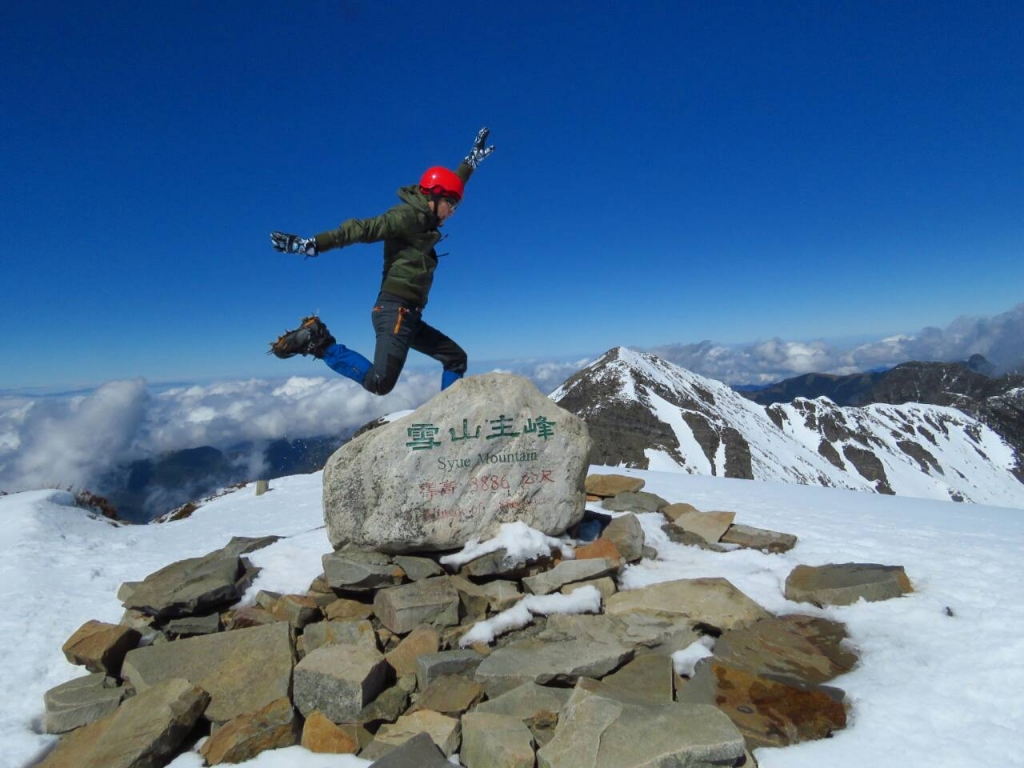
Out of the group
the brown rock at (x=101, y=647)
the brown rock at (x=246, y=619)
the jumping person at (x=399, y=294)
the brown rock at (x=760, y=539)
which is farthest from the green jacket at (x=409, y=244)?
the brown rock at (x=760, y=539)

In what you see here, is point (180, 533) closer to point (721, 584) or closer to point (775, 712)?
point (721, 584)

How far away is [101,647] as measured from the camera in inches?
278

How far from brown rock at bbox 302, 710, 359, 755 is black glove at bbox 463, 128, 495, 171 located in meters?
8.24

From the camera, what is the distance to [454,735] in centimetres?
510

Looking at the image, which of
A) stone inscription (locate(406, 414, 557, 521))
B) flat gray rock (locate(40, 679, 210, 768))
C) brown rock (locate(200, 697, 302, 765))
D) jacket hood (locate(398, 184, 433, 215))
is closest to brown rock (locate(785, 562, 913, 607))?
stone inscription (locate(406, 414, 557, 521))

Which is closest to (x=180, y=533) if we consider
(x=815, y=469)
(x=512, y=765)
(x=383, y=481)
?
(x=383, y=481)

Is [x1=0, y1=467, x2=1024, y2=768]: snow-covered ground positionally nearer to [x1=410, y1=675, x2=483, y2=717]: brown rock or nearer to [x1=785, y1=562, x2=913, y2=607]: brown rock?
[x1=785, y1=562, x2=913, y2=607]: brown rock

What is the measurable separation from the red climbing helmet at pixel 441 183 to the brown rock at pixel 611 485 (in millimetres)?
7464

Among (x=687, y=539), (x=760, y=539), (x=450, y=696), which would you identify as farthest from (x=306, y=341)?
(x=760, y=539)

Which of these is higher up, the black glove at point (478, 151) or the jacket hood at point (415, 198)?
the black glove at point (478, 151)

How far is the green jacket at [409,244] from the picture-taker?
333 inches

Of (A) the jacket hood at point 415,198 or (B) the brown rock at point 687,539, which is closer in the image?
(A) the jacket hood at point 415,198

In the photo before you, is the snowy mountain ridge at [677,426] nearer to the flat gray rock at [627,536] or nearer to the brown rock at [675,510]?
the brown rock at [675,510]

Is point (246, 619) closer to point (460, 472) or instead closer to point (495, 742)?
point (460, 472)
